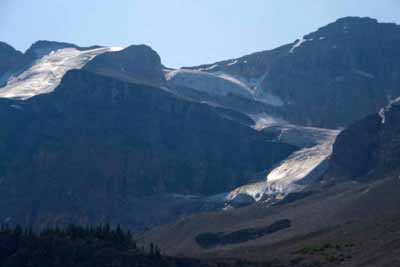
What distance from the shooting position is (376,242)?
17188 cm

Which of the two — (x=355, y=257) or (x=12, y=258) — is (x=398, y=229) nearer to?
(x=355, y=257)

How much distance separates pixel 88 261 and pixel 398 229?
55.7m

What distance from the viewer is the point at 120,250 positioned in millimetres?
164750

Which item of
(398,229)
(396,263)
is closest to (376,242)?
(398,229)

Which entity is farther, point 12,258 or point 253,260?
point 253,260

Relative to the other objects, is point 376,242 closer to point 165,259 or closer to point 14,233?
point 165,259

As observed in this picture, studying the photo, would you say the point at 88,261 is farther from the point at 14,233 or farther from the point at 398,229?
the point at 398,229

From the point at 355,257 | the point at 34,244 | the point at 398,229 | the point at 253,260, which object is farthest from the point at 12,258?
the point at 398,229

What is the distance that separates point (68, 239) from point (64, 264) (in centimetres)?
1412

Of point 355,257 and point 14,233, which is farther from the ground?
point 14,233

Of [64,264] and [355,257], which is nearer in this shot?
[64,264]

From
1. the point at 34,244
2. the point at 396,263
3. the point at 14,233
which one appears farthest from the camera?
the point at 14,233

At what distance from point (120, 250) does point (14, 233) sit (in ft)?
68.3

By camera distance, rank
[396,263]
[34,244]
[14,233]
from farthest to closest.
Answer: [14,233], [34,244], [396,263]
